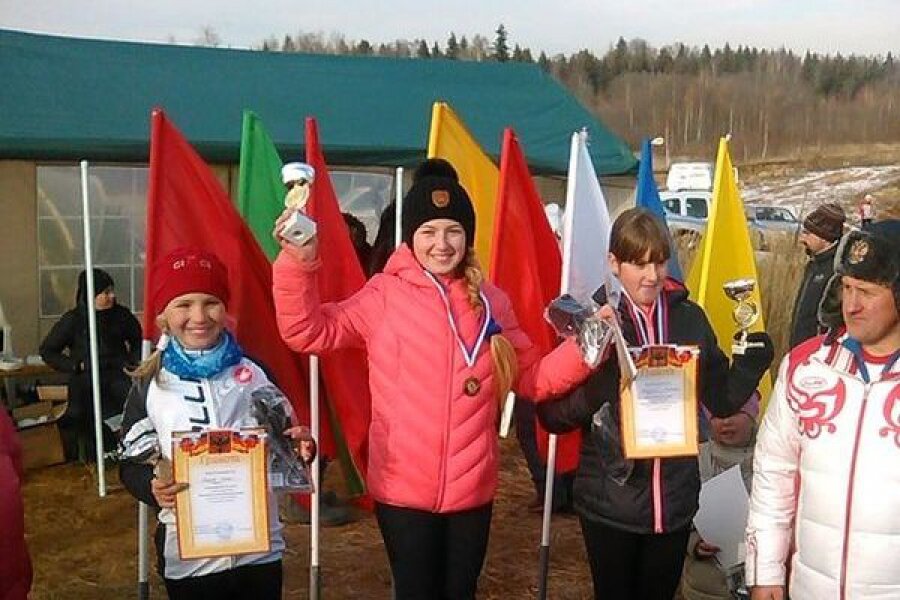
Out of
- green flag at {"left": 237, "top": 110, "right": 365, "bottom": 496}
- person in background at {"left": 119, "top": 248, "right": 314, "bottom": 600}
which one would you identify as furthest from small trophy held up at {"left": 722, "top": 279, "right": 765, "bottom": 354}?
green flag at {"left": 237, "top": 110, "right": 365, "bottom": 496}

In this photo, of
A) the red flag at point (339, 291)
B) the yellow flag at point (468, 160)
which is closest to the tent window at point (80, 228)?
the yellow flag at point (468, 160)

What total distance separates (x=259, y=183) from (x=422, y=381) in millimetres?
1877

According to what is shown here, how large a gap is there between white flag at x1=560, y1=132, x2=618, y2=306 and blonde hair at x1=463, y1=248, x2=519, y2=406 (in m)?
1.17

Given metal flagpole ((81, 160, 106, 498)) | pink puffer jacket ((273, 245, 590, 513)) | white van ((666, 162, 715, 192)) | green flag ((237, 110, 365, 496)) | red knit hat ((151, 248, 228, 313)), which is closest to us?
red knit hat ((151, 248, 228, 313))

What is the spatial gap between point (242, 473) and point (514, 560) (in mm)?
2969

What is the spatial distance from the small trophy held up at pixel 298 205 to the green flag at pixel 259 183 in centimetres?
159

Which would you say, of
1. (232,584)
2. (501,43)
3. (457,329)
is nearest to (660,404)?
(457,329)

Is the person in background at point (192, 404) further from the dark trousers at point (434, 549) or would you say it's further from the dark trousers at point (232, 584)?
the dark trousers at point (434, 549)

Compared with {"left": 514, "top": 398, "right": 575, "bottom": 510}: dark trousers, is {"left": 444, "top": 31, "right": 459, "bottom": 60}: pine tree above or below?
above

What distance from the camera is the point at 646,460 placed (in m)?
3.22

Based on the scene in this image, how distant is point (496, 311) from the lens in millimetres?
3301

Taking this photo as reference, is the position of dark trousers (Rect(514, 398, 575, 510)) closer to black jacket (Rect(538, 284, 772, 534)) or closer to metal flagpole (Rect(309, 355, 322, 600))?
metal flagpole (Rect(309, 355, 322, 600))

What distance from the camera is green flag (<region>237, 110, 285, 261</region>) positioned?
462 centimetres

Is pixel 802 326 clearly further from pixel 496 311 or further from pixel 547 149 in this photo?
pixel 547 149
